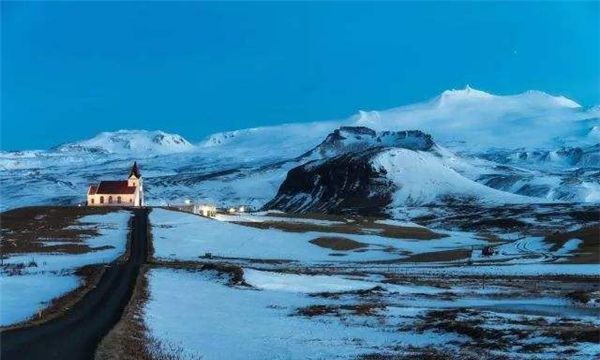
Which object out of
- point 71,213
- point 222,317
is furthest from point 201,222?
point 222,317

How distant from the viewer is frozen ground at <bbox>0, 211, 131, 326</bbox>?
41.2 meters

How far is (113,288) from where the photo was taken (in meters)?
50.0

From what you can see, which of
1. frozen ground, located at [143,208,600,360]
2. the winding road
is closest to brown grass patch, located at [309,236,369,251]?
frozen ground, located at [143,208,600,360]

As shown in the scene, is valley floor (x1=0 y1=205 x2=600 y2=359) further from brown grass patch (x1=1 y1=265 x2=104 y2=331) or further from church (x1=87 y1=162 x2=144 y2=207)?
church (x1=87 y1=162 x2=144 y2=207)

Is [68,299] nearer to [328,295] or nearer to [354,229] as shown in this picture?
[328,295]

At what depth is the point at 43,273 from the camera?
202 feet

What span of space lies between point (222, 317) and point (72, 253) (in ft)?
164

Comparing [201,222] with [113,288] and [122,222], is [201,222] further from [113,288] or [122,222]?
[113,288]

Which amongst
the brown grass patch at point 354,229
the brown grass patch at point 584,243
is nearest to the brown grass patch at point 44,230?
the brown grass patch at point 354,229

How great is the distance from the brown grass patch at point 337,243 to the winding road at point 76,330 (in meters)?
64.2

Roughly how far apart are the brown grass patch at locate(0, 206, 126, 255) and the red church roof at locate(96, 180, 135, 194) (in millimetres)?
27803

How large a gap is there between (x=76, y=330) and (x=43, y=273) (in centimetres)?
3168

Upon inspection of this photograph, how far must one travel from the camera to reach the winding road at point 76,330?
27.0 metres

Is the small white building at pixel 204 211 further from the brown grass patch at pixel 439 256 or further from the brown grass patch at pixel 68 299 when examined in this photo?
the brown grass patch at pixel 68 299
